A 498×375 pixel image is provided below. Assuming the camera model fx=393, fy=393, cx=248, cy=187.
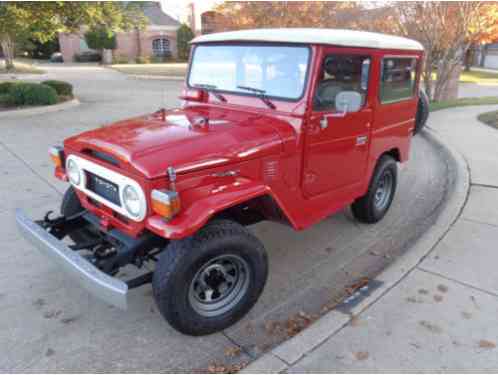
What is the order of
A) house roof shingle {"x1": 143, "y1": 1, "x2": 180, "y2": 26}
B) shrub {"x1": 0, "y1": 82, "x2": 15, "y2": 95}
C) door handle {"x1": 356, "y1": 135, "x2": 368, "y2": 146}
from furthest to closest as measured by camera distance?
house roof shingle {"x1": 143, "y1": 1, "x2": 180, "y2": 26} → shrub {"x1": 0, "y1": 82, "x2": 15, "y2": 95} → door handle {"x1": 356, "y1": 135, "x2": 368, "y2": 146}

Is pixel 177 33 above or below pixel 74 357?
above

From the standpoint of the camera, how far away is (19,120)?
398 inches

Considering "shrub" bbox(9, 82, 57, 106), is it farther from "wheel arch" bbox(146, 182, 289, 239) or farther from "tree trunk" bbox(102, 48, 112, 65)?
"tree trunk" bbox(102, 48, 112, 65)

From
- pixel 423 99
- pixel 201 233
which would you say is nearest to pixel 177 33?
pixel 423 99

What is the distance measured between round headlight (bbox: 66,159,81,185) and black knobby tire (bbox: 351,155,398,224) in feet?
9.42

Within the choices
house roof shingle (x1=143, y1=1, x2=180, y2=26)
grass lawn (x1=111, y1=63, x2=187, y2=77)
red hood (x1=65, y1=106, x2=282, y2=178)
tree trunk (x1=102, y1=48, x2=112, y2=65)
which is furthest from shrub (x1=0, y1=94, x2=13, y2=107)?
house roof shingle (x1=143, y1=1, x2=180, y2=26)

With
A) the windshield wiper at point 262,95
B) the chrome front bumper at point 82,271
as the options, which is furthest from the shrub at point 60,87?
the windshield wiper at point 262,95

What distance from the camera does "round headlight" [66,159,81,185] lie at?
3.04 meters

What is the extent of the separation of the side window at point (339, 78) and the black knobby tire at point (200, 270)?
1277 mm

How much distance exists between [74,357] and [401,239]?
3309 mm

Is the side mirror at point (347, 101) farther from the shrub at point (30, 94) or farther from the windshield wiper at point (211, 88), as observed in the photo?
the shrub at point (30, 94)

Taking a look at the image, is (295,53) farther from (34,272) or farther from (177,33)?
(177,33)

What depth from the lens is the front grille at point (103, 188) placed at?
8.89 feet

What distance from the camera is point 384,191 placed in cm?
472
